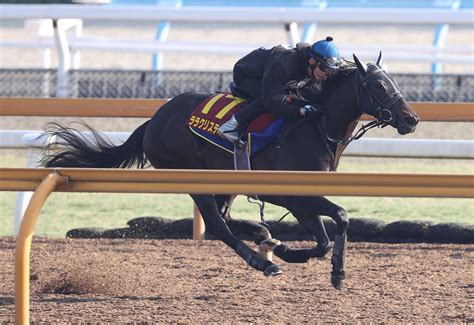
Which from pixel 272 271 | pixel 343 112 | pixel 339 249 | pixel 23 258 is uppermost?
pixel 343 112

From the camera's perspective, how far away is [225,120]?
5910mm

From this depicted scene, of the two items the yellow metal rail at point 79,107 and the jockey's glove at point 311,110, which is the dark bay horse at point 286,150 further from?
the yellow metal rail at point 79,107

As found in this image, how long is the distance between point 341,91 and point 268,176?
7.16ft

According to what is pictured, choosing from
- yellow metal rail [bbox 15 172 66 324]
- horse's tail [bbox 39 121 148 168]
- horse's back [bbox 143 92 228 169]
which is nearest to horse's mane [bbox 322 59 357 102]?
horse's back [bbox 143 92 228 169]

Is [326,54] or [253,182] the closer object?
[253,182]

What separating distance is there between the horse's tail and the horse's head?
1508 millimetres

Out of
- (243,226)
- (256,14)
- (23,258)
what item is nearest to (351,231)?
(243,226)

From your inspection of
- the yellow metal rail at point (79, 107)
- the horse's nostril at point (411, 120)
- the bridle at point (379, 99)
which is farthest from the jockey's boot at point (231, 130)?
the yellow metal rail at point (79, 107)

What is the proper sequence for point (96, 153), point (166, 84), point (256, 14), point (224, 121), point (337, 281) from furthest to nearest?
point (166, 84)
point (256, 14)
point (96, 153)
point (224, 121)
point (337, 281)

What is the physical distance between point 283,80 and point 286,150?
1.24ft

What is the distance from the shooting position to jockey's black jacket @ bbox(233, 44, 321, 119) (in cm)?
566

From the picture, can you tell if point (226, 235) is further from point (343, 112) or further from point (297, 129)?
point (343, 112)

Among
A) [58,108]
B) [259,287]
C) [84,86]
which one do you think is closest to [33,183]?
[259,287]

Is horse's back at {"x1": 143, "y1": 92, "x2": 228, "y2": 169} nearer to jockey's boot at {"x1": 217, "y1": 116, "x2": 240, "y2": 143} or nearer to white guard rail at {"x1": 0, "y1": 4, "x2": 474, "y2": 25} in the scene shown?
jockey's boot at {"x1": 217, "y1": 116, "x2": 240, "y2": 143}
